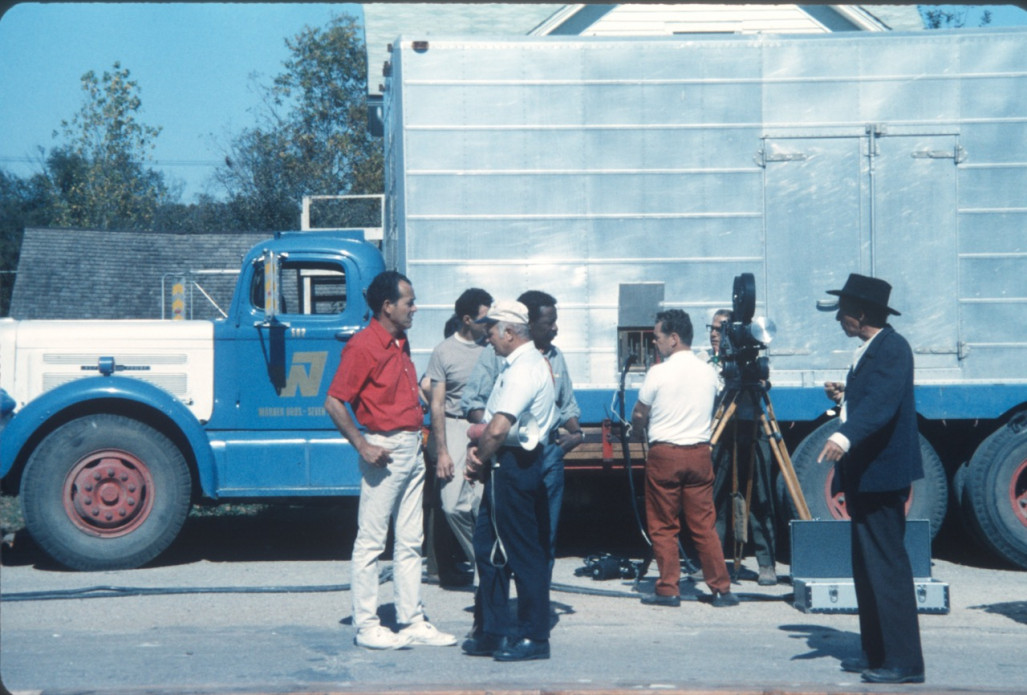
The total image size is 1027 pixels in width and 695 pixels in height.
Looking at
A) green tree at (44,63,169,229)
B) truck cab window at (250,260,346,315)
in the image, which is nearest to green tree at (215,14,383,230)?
green tree at (44,63,169,229)

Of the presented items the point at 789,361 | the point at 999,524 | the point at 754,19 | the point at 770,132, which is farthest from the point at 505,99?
the point at 754,19

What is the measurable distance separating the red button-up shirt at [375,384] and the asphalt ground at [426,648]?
3.95 ft

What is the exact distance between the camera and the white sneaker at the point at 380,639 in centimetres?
642

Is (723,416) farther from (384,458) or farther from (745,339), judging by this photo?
(384,458)

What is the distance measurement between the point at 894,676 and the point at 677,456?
212cm

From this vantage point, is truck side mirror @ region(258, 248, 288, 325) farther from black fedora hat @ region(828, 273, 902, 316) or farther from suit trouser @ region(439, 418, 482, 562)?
black fedora hat @ region(828, 273, 902, 316)

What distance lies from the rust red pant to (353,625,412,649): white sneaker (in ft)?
6.18

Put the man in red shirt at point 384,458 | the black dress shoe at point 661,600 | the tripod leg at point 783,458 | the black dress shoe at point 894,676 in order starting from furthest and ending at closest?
the tripod leg at point 783,458
the black dress shoe at point 661,600
the man in red shirt at point 384,458
the black dress shoe at point 894,676

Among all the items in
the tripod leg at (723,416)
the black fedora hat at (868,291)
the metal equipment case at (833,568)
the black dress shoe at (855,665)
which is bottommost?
the black dress shoe at (855,665)

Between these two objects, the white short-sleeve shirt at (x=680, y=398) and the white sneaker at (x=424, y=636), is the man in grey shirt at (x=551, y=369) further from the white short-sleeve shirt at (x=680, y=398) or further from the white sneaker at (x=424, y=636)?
the white sneaker at (x=424, y=636)

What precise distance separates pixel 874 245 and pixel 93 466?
225 inches

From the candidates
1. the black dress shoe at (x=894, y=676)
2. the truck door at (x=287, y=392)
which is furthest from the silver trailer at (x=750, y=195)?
the black dress shoe at (x=894, y=676)

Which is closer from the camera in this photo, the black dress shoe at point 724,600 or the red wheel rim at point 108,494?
the black dress shoe at point 724,600

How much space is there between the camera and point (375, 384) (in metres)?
6.46
